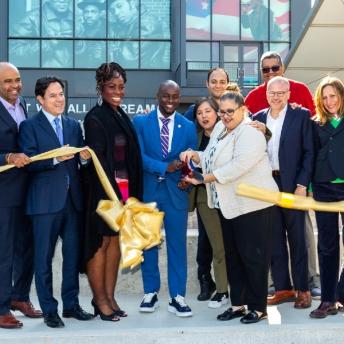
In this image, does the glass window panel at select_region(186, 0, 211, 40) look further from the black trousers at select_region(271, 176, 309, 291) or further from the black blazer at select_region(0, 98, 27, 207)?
the black blazer at select_region(0, 98, 27, 207)

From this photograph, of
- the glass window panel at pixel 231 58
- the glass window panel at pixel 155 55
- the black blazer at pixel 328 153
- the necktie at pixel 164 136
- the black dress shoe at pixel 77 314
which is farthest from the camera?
the glass window panel at pixel 231 58

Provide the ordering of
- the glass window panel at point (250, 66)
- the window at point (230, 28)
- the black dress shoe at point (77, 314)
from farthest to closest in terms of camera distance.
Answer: the window at point (230, 28), the glass window panel at point (250, 66), the black dress shoe at point (77, 314)

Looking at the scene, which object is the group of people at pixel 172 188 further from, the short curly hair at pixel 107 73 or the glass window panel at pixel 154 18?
the glass window panel at pixel 154 18

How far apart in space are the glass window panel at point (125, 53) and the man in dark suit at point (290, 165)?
2705cm

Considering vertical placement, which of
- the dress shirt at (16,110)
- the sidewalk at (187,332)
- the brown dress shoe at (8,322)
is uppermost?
the dress shirt at (16,110)

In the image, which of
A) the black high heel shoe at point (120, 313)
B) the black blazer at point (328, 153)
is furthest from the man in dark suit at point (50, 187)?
the black blazer at point (328, 153)

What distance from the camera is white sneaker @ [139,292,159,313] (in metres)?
5.36

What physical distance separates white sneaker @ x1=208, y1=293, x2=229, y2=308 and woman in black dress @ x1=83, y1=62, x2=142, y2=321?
81cm

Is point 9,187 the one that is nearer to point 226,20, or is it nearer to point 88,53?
point 88,53

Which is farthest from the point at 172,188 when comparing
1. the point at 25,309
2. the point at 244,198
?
the point at 25,309

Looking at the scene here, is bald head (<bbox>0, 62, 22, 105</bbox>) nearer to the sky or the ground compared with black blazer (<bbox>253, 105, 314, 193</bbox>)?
nearer to the sky

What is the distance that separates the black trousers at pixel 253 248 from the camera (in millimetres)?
4855

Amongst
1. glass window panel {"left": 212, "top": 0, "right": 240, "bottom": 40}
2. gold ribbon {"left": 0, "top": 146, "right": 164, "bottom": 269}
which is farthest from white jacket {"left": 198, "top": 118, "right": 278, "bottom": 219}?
glass window panel {"left": 212, "top": 0, "right": 240, "bottom": 40}

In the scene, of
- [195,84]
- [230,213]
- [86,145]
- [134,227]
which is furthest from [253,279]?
[195,84]
